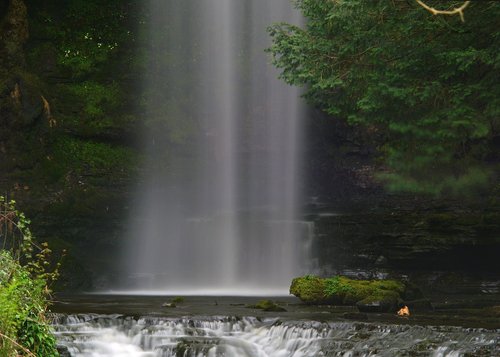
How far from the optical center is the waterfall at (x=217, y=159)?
23781mm

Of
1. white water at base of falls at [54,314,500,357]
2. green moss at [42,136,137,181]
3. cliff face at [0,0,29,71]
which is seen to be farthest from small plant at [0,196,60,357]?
cliff face at [0,0,29,71]

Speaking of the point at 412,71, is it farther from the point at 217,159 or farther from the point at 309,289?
the point at 217,159

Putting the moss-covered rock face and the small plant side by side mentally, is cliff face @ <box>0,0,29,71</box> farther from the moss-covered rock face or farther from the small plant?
the small plant

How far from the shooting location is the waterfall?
23.8m

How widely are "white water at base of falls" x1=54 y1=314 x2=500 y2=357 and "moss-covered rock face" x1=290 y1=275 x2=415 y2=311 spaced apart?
2.72m

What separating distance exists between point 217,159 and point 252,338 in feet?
43.1

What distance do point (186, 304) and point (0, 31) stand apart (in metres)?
11.4

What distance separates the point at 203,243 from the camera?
24.3 meters

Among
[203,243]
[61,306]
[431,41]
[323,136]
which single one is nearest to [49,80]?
[203,243]

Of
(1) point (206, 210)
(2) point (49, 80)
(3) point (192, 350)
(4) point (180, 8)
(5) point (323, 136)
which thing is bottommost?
(3) point (192, 350)

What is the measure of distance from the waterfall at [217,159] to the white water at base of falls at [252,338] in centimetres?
819

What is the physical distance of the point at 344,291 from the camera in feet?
54.3

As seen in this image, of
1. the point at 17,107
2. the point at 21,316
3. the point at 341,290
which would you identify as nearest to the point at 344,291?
the point at 341,290

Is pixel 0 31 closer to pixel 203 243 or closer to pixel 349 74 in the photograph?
pixel 203 243
